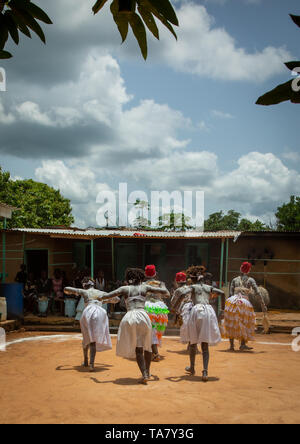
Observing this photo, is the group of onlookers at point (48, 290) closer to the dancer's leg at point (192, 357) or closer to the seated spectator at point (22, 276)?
the seated spectator at point (22, 276)

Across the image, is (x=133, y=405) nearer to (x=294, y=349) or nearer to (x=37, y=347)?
(x=37, y=347)

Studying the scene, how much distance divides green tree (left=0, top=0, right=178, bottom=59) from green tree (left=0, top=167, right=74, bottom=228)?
82.8 ft

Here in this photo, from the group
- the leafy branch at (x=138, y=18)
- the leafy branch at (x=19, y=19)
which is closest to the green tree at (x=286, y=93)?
the leafy branch at (x=138, y=18)

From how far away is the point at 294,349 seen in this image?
1013 centimetres

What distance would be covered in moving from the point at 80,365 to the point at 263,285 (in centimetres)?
1112

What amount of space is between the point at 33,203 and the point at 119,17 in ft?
112

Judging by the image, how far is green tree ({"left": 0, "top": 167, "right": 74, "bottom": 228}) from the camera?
30344mm

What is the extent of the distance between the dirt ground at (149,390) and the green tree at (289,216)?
Answer: 23.4 metres

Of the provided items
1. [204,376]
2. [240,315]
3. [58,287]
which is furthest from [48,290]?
[204,376]

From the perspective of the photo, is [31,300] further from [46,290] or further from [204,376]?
[204,376]

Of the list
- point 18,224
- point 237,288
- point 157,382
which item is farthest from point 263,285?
point 18,224

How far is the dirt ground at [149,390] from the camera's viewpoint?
4.92 meters

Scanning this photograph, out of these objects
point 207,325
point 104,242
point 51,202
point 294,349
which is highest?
point 51,202

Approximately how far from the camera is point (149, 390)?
6023mm
